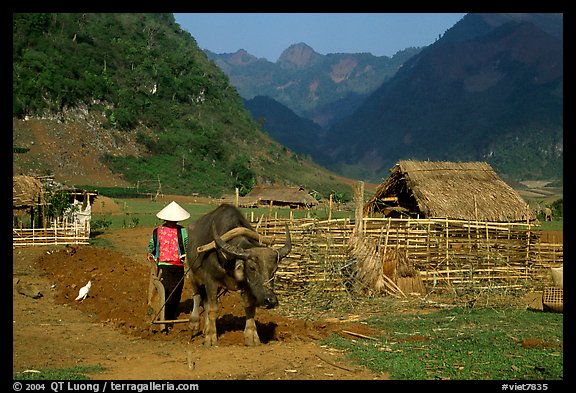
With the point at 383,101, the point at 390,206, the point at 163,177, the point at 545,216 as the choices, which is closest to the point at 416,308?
the point at 390,206

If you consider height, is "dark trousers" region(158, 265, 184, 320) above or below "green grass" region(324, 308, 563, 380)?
above

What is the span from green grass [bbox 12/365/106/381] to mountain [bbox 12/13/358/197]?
56.6m

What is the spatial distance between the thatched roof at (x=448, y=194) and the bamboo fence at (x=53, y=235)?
11.3 meters

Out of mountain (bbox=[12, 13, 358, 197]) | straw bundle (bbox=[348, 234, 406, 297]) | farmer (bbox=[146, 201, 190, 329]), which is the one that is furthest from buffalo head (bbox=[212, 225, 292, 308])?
mountain (bbox=[12, 13, 358, 197])

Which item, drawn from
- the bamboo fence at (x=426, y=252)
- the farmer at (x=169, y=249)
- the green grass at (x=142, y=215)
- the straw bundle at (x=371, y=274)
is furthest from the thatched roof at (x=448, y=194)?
the farmer at (x=169, y=249)

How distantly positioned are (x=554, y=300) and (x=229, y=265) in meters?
6.92

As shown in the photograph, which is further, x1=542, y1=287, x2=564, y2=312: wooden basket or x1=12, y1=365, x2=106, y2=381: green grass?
x1=542, y1=287, x2=564, y2=312: wooden basket

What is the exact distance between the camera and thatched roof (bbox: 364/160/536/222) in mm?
21859

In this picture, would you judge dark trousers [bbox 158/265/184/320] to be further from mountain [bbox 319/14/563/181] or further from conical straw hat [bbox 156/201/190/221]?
mountain [bbox 319/14/563/181]

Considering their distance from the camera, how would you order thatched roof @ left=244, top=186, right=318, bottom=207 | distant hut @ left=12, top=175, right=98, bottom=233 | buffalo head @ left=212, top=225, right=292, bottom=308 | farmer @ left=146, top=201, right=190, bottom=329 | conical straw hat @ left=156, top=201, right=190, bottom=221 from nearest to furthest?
buffalo head @ left=212, top=225, right=292, bottom=308 < conical straw hat @ left=156, top=201, right=190, bottom=221 < farmer @ left=146, top=201, right=190, bottom=329 < distant hut @ left=12, top=175, right=98, bottom=233 < thatched roof @ left=244, top=186, right=318, bottom=207

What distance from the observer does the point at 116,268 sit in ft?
61.4

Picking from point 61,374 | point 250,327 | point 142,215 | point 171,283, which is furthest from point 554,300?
point 142,215

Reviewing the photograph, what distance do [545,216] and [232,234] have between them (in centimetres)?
4114
